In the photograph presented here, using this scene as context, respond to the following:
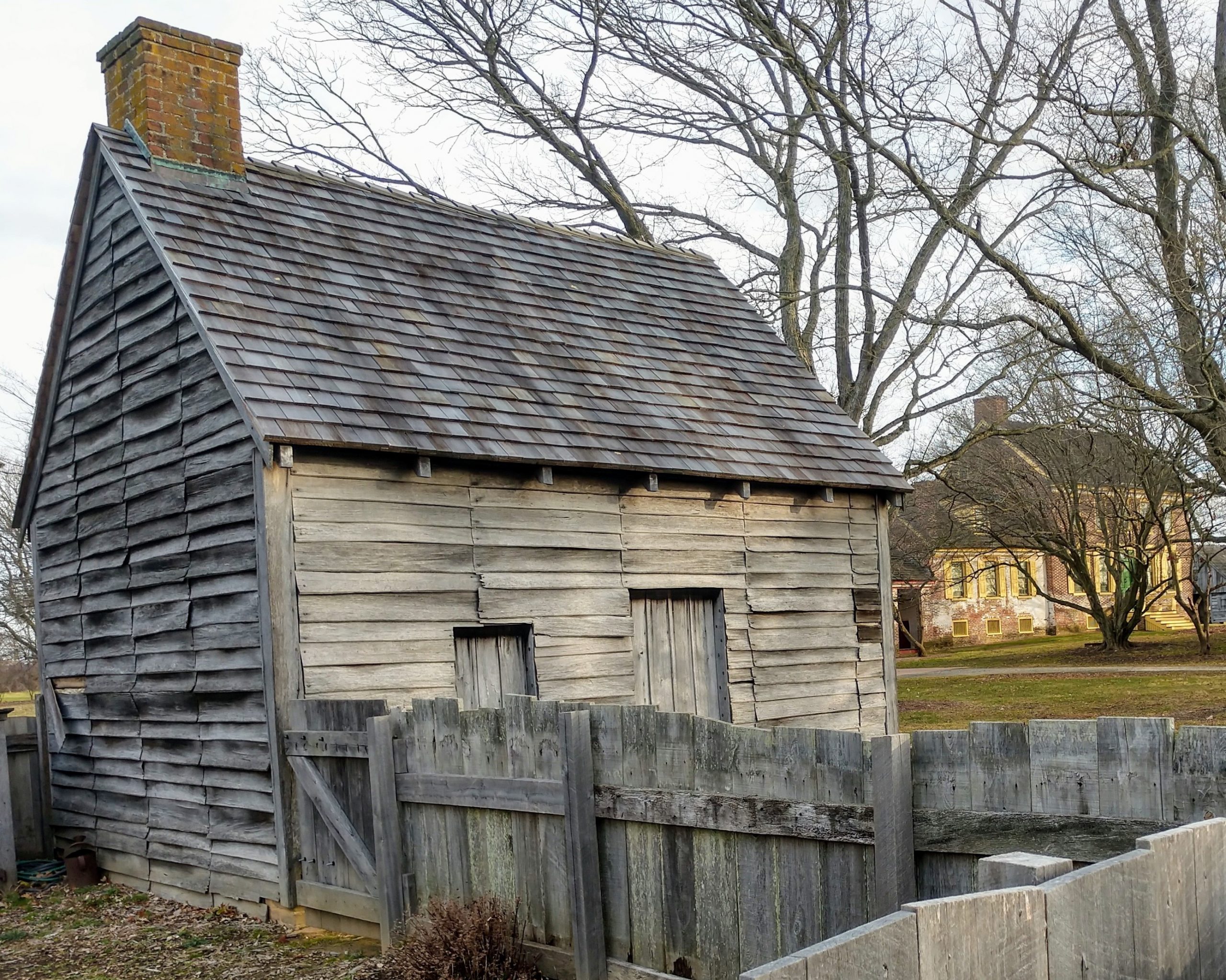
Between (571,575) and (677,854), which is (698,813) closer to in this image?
(677,854)

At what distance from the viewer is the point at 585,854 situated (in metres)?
6.43

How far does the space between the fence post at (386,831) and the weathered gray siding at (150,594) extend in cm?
167

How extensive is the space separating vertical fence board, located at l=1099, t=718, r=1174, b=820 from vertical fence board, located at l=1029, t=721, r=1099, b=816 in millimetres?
33

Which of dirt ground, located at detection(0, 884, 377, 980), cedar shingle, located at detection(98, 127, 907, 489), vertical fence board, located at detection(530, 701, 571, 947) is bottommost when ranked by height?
dirt ground, located at detection(0, 884, 377, 980)

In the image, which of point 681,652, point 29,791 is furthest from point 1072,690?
point 29,791

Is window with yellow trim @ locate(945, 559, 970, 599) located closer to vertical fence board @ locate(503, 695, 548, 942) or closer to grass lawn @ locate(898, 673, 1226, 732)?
grass lawn @ locate(898, 673, 1226, 732)

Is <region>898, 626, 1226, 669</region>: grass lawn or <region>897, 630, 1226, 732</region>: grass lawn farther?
<region>898, 626, 1226, 669</region>: grass lawn

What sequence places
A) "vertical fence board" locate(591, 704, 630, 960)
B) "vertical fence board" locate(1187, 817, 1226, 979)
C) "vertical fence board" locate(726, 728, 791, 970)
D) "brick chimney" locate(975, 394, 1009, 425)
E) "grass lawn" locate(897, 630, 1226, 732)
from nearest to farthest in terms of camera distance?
1. "vertical fence board" locate(1187, 817, 1226, 979)
2. "vertical fence board" locate(726, 728, 791, 970)
3. "vertical fence board" locate(591, 704, 630, 960)
4. "grass lawn" locate(897, 630, 1226, 732)
5. "brick chimney" locate(975, 394, 1009, 425)

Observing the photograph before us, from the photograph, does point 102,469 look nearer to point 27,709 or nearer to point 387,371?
point 387,371

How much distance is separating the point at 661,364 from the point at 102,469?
5.66 metres

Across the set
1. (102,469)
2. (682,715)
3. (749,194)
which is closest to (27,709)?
(102,469)

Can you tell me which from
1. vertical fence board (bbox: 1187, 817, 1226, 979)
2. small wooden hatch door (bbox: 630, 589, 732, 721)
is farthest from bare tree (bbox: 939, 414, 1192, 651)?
vertical fence board (bbox: 1187, 817, 1226, 979)

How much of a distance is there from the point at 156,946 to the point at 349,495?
354cm

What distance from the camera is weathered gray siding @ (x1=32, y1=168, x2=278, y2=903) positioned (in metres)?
9.59
